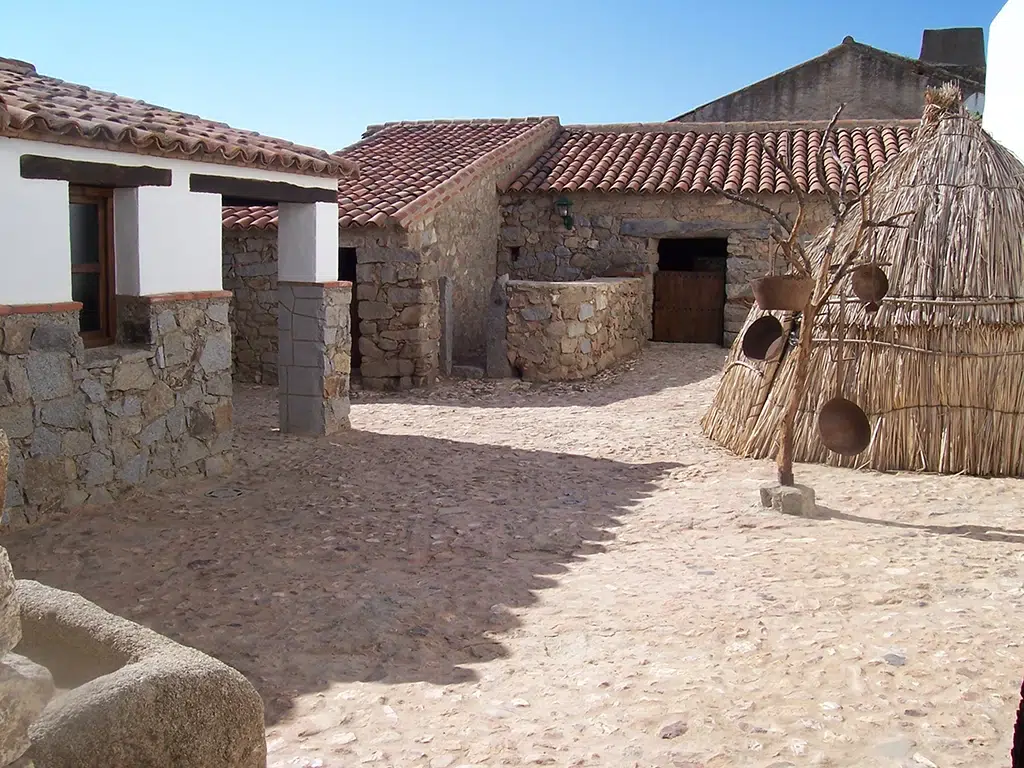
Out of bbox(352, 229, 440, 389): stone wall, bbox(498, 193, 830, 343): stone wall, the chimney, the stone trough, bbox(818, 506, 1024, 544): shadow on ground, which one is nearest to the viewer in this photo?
the stone trough

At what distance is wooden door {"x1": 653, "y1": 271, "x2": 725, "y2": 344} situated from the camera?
15.9 meters

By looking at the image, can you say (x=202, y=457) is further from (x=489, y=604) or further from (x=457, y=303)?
(x=457, y=303)

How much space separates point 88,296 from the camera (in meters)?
7.25

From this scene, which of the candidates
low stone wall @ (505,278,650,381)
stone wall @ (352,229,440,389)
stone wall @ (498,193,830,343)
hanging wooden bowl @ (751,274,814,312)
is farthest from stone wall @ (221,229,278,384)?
hanging wooden bowl @ (751,274,814,312)

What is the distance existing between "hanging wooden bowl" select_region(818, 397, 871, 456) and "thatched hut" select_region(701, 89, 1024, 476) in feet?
0.44

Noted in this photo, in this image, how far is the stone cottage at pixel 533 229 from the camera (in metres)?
12.9

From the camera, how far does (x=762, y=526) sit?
6.48 m

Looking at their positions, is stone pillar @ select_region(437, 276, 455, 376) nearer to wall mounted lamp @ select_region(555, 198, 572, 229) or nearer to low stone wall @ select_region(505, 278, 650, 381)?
low stone wall @ select_region(505, 278, 650, 381)

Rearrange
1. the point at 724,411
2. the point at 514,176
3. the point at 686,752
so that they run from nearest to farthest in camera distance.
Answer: the point at 686,752 < the point at 724,411 < the point at 514,176

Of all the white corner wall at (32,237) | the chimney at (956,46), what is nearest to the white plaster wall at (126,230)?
the white corner wall at (32,237)

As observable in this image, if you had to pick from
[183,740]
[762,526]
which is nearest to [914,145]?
[762,526]

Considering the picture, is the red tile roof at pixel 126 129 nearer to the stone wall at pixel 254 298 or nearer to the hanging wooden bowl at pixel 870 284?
the stone wall at pixel 254 298

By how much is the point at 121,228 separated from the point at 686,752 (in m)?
5.62

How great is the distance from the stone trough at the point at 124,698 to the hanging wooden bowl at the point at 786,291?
193 inches
